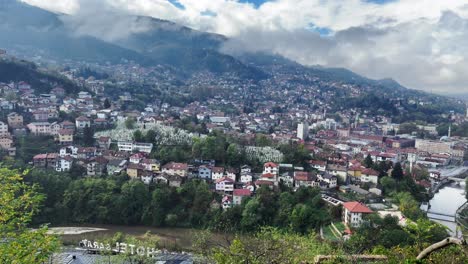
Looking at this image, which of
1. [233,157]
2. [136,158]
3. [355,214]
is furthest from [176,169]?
[355,214]

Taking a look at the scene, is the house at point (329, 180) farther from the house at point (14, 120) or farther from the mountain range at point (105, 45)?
the mountain range at point (105, 45)

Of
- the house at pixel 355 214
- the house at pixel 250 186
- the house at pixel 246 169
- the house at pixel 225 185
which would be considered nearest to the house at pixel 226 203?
the house at pixel 225 185

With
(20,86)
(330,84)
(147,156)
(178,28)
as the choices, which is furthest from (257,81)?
(147,156)

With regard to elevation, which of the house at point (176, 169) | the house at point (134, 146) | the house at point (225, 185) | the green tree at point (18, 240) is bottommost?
the house at point (225, 185)

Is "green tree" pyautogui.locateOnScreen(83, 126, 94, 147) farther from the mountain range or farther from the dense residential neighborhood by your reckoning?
the mountain range

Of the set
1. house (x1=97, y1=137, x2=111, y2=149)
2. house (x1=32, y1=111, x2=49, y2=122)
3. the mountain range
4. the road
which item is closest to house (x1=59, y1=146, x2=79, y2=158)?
house (x1=97, y1=137, x2=111, y2=149)
